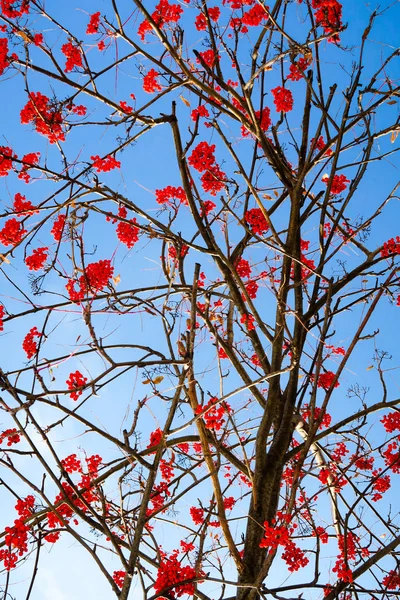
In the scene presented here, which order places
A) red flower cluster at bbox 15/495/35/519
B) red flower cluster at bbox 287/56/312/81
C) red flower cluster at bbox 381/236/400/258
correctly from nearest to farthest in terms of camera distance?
red flower cluster at bbox 15/495/35/519, red flower cluster at bbox 381/236/400/258, red flower cluster at bbox 287/56/312/81

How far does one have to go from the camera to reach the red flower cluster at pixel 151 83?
14.8 feet

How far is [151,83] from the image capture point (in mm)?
4562

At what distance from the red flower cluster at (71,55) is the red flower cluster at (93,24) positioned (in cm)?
26

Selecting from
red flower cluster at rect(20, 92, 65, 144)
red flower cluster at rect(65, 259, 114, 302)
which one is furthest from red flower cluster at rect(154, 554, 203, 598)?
red flower cluster at rect(20, 92, 65, 144)

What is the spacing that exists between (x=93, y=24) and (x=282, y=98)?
1.71 m

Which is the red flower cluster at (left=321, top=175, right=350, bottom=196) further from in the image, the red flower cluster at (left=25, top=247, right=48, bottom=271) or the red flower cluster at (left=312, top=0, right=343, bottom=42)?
the red flower cluster at (left=25, top=247, right=48, bottom=271)

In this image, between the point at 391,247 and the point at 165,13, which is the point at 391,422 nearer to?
the point at 391,247

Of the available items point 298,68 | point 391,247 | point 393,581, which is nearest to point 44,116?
point 298,68

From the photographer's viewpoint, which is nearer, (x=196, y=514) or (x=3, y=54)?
(x=3, y=54)

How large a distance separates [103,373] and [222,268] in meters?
1.26

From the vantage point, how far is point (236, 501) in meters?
4.46

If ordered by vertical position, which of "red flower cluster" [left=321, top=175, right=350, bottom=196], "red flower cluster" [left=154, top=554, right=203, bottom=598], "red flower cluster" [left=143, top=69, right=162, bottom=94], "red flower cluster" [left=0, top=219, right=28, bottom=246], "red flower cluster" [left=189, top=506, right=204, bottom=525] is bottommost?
"red flower cluster" [left=154, top=554, right=203, bottom=598]

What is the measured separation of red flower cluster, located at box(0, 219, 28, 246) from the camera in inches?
165

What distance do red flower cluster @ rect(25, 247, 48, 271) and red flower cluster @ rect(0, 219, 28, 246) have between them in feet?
0.58
